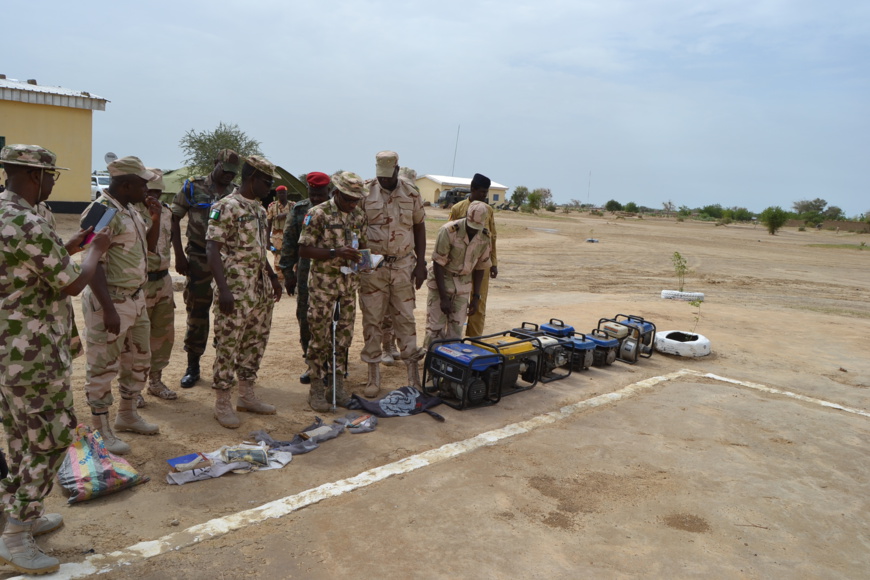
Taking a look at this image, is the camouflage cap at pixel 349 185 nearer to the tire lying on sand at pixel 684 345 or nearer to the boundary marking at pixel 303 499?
the boundary marking at pixel 303 499

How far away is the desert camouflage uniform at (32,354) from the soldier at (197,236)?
2553 mm

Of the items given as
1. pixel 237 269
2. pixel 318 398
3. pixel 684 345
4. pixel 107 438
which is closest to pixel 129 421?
pixel 107 438

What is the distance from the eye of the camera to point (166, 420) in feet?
16.3

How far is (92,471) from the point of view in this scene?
3.71 meters

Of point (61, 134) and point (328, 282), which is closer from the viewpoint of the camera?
point (328, 282)

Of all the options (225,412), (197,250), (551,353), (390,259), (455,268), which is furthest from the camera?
(551,353)

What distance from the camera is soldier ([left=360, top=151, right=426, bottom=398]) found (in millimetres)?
5656

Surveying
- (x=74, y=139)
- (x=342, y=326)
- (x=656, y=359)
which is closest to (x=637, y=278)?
(x=656, y=359)

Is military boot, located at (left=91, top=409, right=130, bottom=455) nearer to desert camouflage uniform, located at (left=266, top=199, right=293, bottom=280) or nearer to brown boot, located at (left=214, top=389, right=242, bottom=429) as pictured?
brown boot, located at (left=214, top=389, right=242, bottom=429)

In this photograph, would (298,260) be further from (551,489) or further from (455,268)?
(551,489)

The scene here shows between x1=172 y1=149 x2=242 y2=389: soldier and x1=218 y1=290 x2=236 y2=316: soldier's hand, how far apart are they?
1.12 m

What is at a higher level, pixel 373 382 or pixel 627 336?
pixel 627 336

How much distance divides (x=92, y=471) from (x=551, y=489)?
2965mm

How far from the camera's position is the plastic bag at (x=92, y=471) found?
361cm
